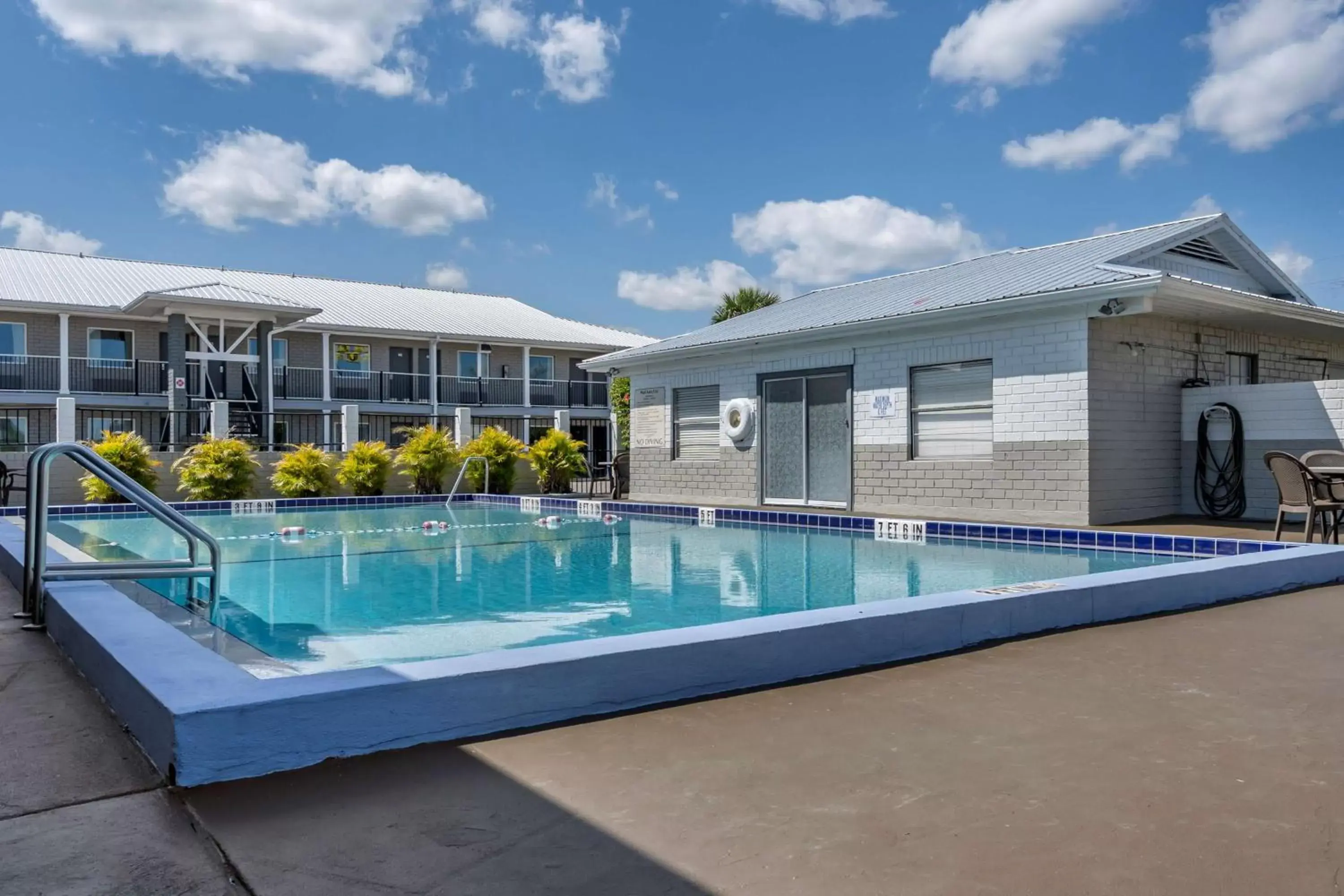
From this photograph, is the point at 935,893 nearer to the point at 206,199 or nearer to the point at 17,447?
the point at 17,447

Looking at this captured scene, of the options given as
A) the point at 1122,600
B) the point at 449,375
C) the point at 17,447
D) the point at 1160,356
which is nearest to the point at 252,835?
the point at 1122,600

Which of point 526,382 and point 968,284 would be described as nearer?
point 968,284

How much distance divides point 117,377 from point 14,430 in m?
2.51

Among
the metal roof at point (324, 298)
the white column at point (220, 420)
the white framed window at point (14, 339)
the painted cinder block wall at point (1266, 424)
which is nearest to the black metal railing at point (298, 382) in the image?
the metal roof at point (324, 298)

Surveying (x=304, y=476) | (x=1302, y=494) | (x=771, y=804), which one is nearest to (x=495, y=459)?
(x=304, y=476)

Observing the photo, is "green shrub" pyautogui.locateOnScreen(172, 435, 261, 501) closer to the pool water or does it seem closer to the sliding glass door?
the pool water

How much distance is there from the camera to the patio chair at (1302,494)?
23.4ft

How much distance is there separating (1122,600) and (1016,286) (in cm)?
657

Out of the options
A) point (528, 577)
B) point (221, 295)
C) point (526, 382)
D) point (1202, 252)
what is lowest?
point (528, 577)

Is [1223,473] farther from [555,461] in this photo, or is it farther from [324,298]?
[324,298]

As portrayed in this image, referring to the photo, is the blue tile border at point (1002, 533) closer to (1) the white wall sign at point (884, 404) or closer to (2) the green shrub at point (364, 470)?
(1) the white wall sign at point (884, 404)

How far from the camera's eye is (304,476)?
15.0 m

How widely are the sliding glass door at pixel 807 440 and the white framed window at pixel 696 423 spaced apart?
1140 mm

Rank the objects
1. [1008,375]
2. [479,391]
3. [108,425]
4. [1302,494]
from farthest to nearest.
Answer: [479,391] → [108,425] → [1008,375] → [1302,494]
